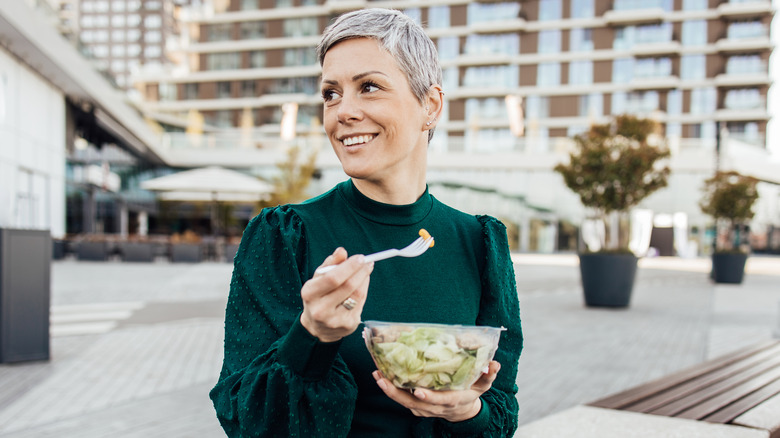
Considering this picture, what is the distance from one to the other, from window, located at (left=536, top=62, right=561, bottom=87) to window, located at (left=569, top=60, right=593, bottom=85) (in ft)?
3.01

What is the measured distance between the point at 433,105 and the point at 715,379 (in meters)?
3.12

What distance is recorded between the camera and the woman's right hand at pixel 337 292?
0.93 metres

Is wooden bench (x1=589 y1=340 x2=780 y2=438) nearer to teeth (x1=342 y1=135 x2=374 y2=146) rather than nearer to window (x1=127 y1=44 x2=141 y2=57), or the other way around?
teeth (x1=342 y1=135 x2=374 y2=146)

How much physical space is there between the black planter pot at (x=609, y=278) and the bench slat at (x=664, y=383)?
525cm

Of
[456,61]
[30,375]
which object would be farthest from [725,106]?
[30,375]

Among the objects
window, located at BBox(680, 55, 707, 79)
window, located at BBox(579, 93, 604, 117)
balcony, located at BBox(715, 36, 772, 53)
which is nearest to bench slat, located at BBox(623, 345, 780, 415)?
window, located at BBox(579, 93, 604, 117)

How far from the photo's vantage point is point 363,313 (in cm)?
136

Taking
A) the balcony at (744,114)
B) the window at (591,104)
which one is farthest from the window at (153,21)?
the balcony at (744,114)

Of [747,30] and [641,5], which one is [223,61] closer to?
[641,5]

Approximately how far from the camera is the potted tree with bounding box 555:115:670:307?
1020cm

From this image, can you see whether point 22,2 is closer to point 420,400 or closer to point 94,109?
point 94,109

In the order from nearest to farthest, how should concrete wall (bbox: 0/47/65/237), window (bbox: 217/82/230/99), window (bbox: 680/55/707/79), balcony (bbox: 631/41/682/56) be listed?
concrete wall (bbox: 0/47/65/237) → balcony (bbox: 631/41/682/56) → window (bbox: 680/55/707/79) → window (bbox: 217/82/230/99)

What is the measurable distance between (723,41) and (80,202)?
1676 inches

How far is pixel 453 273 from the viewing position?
1.51 meters
